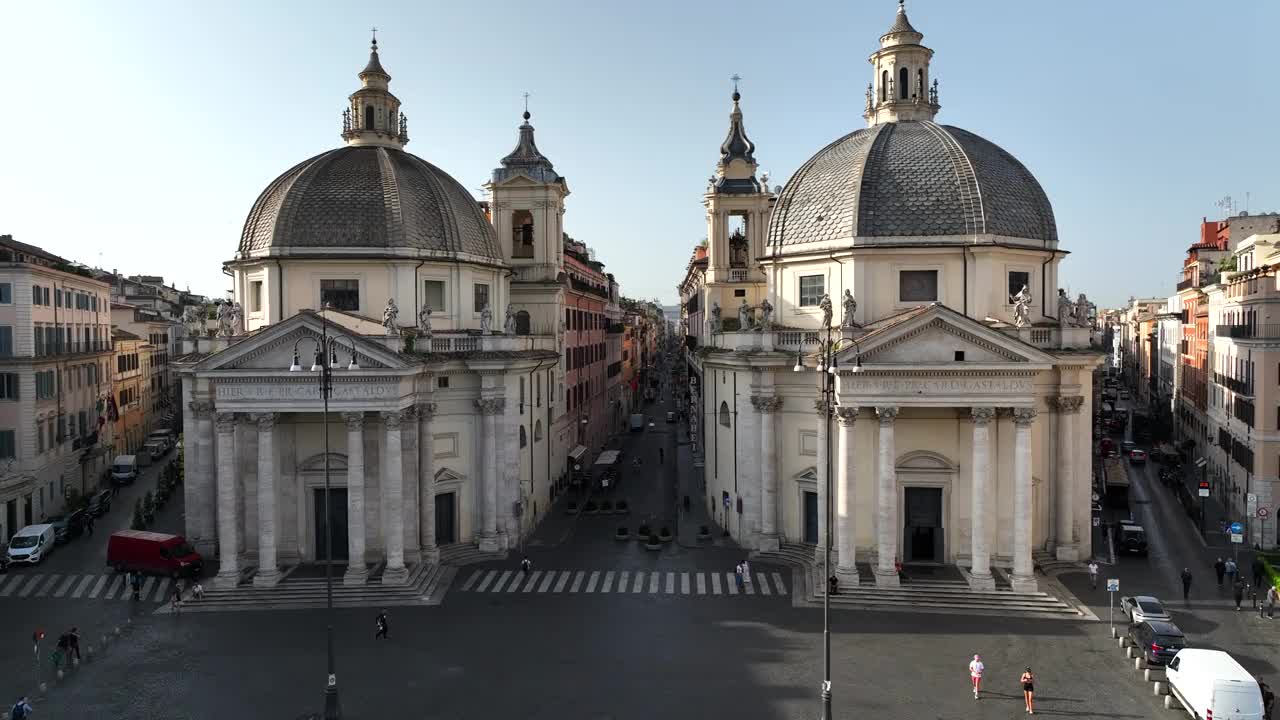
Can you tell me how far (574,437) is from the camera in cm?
7112

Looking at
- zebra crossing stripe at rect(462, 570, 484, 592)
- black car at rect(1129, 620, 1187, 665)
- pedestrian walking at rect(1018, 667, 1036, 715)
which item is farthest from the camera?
zebra crossing stripe at rect(462, 570, 484, 592)

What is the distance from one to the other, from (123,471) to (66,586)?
29319 mm

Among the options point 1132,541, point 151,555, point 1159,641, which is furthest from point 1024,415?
point 151,555

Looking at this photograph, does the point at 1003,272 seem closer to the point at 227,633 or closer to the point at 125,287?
the point at 227,633

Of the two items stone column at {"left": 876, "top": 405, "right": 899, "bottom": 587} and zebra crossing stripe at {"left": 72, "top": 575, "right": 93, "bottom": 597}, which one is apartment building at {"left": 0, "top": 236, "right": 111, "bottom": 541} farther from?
stone column at {"left": 876, "top": 405, "right": 899, "bottom": 587}

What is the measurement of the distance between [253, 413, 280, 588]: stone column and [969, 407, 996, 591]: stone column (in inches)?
1184

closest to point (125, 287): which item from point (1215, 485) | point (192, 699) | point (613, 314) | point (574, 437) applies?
point (613, 314)

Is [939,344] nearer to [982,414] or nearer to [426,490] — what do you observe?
[982,414]

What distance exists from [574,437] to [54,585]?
35.8m

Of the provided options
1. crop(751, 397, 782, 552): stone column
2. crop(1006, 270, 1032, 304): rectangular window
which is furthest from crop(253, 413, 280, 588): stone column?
crop(1006, 270, 1032, 304): rectangular window

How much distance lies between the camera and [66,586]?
43188mm

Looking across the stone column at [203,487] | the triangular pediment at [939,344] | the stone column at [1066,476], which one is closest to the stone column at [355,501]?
the stone column at [203,487]

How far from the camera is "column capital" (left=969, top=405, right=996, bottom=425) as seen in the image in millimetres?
39000

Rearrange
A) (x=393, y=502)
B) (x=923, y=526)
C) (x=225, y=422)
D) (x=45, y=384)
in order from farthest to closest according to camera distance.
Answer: (x=45, y=384) → (x=923, y=526) → (x=393, y=502) → (x=225, y=422)
